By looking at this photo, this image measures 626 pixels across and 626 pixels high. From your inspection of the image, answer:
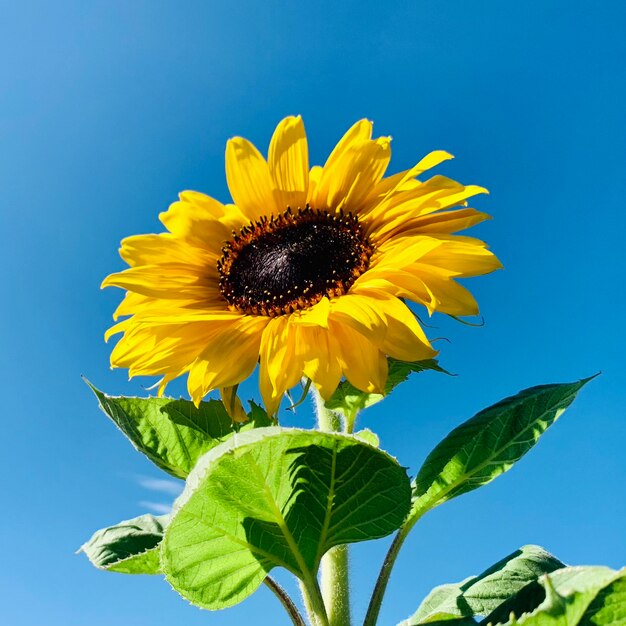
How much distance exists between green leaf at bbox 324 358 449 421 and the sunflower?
12 centimetres

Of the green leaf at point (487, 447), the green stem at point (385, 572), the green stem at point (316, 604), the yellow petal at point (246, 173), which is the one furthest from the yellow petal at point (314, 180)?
the green stem at point (316, 604)

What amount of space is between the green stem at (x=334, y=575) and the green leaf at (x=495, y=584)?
0.21m

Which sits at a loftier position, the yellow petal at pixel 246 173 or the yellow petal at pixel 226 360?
the yellow petal at pixel 246 173

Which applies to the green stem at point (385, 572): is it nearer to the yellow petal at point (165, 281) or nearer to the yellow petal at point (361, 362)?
the yellow petal at point (361, 362)

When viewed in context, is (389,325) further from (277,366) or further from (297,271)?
(297,271)

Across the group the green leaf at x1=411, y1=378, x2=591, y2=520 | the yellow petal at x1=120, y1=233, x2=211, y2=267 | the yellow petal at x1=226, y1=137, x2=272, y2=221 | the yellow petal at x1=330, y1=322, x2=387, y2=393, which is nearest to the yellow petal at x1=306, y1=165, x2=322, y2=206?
the yellow petal at x1=226, y1=137, x2=272, y2=221

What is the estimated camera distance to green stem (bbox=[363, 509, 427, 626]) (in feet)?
7.29

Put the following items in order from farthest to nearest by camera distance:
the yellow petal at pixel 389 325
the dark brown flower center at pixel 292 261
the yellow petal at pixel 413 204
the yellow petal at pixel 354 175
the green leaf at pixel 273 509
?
the yellow petal at pixel 354 175
the dark brown flower center at pixel 292 261
the yellow petal at pixel 413 204
the yellow petal at pixel 389 325
the green leaf at pixel 273 509

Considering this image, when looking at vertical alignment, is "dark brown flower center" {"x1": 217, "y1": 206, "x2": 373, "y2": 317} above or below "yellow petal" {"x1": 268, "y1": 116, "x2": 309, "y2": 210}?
below

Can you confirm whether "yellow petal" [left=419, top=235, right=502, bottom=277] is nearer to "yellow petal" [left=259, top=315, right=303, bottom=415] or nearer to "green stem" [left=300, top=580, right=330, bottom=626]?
"yellow petal" [left=259, top=315, right=303, bottom=415]

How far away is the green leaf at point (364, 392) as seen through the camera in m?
2.28

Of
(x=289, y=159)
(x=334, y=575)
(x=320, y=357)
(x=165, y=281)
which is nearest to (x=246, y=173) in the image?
(x=289, y=159)

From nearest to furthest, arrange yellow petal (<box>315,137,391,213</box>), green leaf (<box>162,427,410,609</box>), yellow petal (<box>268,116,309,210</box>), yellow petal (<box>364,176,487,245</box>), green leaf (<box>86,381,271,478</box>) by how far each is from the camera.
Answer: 1. green leaf (<box>162,427,410,609</box>)
2. green leaf (<box>86,381,271,478</box>)
3. yellow petal (<box>364,176,487,245</box>)
4. yellow petal (<box>315,137,391,213</box>)
5. yellow petal (<box>268,116,309,210</box>)

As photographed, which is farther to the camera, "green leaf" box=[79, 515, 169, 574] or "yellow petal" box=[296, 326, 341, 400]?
"green leaf" box=[79, 515, 169, 574]
